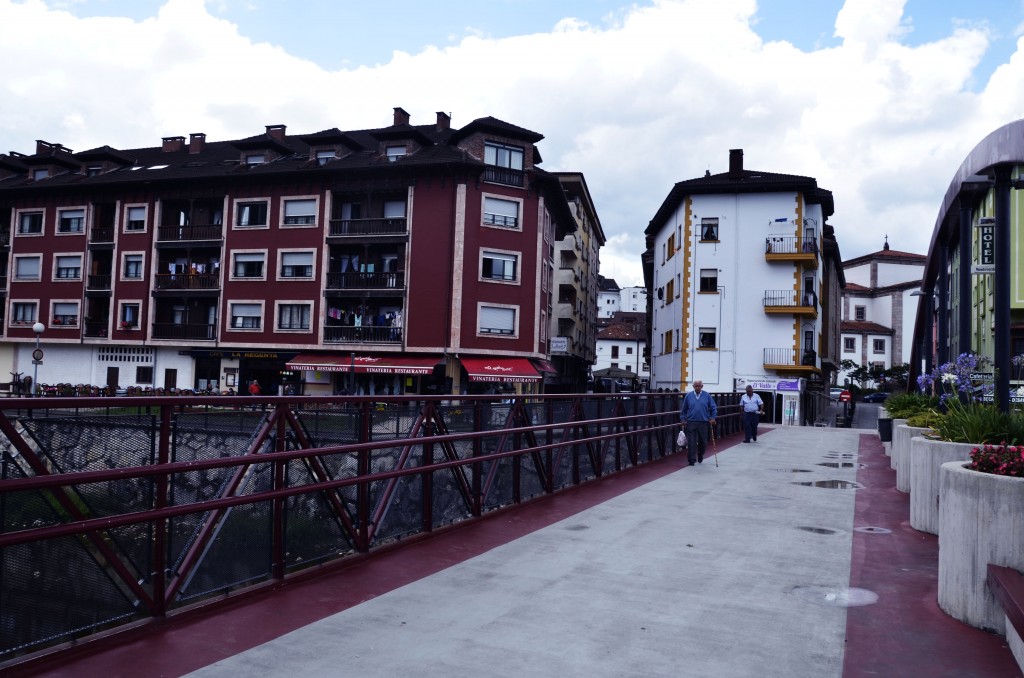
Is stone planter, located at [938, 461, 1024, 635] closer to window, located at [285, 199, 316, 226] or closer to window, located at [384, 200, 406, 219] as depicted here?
window, located at [384, 200, 406, 219]

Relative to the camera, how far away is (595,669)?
13.5ft

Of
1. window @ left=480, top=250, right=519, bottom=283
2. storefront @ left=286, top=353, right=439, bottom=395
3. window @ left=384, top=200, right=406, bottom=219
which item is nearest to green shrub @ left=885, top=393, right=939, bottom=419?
window @ left=480, top=250, right=519, bottom=283

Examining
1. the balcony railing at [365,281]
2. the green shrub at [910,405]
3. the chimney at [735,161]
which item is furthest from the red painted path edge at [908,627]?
the chimney at [735,161]

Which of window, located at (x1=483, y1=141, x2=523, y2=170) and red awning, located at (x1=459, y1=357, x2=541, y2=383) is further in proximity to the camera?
window, located at (x1=483, y1=141, x2=523, y2=170)

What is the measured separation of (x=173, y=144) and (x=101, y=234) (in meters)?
9.51

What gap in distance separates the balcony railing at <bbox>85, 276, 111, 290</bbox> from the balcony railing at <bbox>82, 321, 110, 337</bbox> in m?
1.92

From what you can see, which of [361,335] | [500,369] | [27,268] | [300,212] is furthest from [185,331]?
[500,369]

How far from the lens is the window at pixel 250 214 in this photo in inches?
1651

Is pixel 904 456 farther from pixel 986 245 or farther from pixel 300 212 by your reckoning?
pixel 300 212

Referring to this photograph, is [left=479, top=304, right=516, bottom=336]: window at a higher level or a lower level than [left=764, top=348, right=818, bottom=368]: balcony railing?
higher

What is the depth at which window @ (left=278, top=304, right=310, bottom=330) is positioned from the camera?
40750mm

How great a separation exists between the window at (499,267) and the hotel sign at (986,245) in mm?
28576

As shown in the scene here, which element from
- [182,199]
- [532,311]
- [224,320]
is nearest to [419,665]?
[532,311]

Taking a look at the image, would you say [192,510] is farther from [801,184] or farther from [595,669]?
[801,184]
